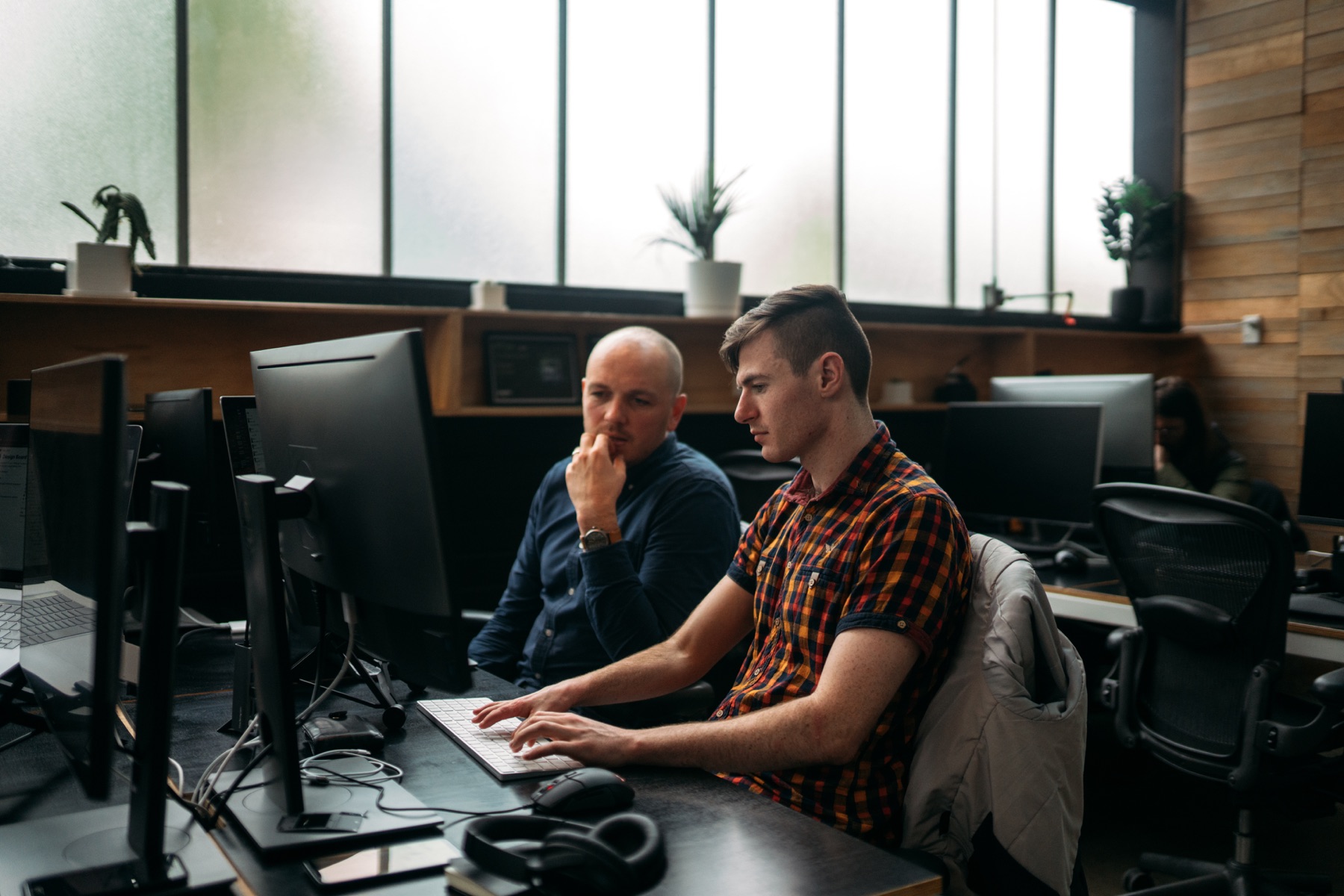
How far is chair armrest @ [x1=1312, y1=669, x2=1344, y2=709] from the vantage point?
221cm

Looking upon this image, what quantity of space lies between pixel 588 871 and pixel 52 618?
0.64 metres

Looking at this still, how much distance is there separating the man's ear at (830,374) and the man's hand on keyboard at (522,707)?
2.07 ft

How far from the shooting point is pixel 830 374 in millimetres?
1637

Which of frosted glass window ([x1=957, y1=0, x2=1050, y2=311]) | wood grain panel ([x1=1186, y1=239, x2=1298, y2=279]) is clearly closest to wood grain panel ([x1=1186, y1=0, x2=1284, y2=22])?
frosted glass window ([x1=957, y1=0, x2=1050, y2=311])

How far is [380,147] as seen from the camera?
12.1ft

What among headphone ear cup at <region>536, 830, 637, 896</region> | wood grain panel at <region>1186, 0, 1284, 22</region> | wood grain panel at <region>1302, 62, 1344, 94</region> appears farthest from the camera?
wood grain panel at <region>1186, 0, 1284, 22</region>

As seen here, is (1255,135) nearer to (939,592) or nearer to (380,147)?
(380,147)

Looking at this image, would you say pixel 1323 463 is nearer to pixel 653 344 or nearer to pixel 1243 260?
pixel 653 344

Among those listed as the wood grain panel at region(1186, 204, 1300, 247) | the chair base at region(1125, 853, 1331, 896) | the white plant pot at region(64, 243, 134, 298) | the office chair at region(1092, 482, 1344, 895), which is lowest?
the chair base at region(1125, 853, 1331, 896)

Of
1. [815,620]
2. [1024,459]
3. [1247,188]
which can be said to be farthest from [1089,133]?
[815,620]

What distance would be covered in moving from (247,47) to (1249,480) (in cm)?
377

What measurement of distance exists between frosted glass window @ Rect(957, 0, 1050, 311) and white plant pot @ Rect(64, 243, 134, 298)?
391 centimetres

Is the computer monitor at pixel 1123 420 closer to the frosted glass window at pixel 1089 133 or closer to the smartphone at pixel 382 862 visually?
the frosted glass window at pixel 1089 133

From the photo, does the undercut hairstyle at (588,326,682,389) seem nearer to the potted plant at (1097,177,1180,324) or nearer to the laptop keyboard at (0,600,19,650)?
the laptop keyboard at (0,600,19,650)
